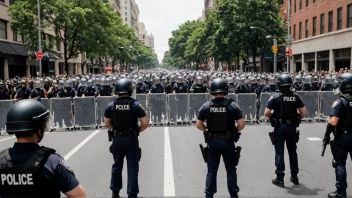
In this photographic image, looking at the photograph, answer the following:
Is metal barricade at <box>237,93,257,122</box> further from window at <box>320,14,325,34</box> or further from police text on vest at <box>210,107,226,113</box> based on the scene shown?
window at <box>320,14,325,34</box>

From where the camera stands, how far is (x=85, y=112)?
1327 cm

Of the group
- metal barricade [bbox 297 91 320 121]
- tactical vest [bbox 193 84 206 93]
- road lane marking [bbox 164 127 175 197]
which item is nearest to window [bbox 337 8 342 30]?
metal barricade [bbox 297 91 320 121]

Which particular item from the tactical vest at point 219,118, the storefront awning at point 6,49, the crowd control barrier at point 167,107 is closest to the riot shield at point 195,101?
the crowd control barrier at point 167,107

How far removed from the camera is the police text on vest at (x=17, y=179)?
2.35m

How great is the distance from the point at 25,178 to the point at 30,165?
0.09 meters

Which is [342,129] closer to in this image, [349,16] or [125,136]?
[125,136]

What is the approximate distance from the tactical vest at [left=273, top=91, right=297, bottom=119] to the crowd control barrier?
7322mm

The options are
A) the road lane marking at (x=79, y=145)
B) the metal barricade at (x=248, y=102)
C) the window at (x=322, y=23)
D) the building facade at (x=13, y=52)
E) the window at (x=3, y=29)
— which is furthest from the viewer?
the window at (x=322, y=23)

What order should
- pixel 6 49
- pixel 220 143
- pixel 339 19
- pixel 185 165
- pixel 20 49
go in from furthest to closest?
pixel 20 49 → pixel 339 19 → pixel 6 49 → pixel 185 165 → pixel 220 143

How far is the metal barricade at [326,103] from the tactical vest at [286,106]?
858cm

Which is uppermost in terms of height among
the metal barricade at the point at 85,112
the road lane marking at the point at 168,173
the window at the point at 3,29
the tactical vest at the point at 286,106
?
the window at the point at 3,29

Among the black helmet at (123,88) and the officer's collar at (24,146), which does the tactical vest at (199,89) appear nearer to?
the black helmet at (123,88)

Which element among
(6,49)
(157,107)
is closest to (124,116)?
(157,107)

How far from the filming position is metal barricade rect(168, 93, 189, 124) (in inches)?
547
